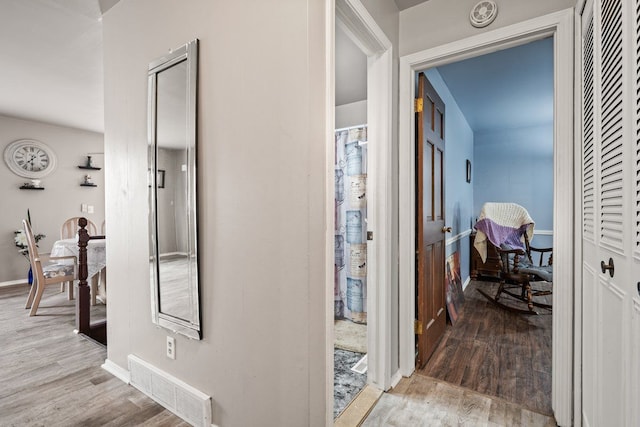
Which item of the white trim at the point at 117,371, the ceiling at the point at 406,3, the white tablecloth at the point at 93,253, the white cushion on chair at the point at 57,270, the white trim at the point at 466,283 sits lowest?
the white trim at the point at 466,283

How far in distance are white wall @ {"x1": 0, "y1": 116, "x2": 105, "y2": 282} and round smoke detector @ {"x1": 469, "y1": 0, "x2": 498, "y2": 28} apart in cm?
599

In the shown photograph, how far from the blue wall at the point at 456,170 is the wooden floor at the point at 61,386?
9.82 ft

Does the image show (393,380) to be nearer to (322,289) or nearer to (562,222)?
(322,289)

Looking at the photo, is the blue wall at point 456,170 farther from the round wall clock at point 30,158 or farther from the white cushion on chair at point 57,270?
the round wall clock at point 30,158

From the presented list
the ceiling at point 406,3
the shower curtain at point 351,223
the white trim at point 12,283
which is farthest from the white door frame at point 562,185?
the white trim at point 12,283

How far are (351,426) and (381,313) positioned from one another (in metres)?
0.61

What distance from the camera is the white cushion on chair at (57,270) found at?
3279 millimetres

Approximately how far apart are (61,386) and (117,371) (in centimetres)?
29

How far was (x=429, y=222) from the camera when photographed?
2.26 meters

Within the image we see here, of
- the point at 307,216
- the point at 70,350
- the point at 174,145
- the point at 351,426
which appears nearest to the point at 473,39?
the point at 307,216

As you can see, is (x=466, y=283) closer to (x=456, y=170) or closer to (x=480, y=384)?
(x=456, y=170)

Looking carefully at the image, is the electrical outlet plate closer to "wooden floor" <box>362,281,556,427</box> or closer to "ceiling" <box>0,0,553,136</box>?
"wooden floor" <box>362,281,556,427</box>

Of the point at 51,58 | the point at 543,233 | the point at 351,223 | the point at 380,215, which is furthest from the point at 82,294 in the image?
the point at 543,233

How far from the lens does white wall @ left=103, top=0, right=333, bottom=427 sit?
121 cm
